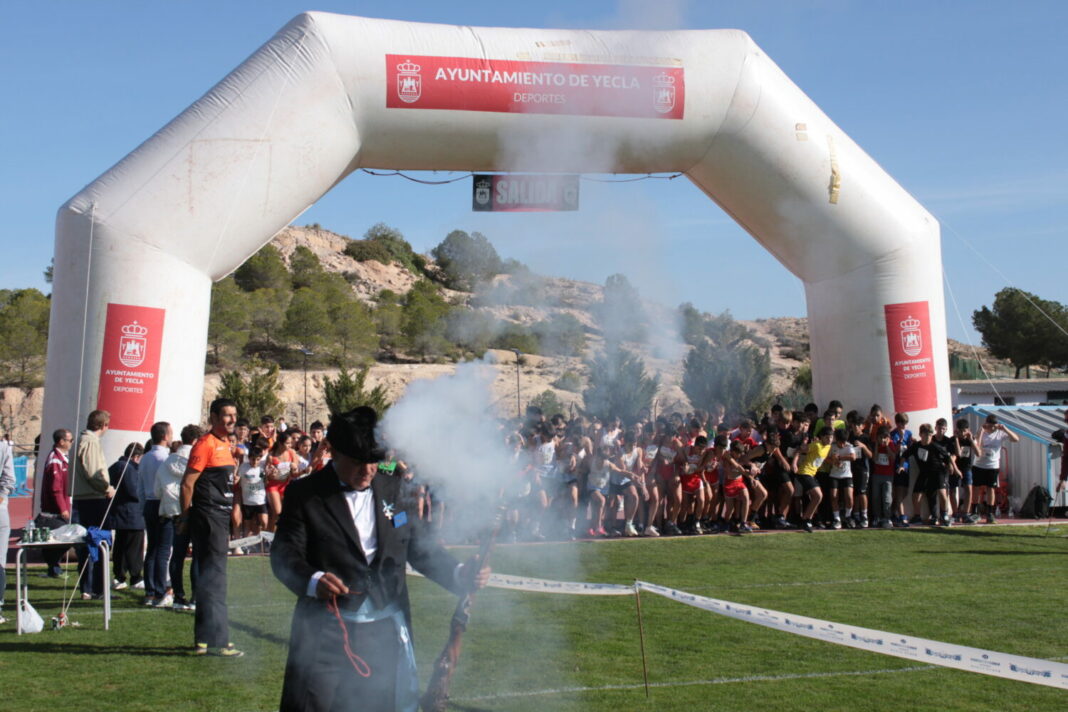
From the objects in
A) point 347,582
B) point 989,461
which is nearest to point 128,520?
point 347,582

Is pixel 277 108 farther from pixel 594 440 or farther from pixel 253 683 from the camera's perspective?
pixel 253 683

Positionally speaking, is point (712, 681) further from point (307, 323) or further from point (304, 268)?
point (304, 268)

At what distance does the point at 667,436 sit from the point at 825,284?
354cm

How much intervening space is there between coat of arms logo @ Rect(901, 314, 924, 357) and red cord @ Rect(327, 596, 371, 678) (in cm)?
1224

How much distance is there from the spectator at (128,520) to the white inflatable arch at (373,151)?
1.74m

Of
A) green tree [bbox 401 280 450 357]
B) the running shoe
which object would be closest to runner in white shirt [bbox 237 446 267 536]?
the running shoe

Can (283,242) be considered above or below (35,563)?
above

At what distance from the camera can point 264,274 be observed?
178 feet

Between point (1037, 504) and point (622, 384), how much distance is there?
796 cm

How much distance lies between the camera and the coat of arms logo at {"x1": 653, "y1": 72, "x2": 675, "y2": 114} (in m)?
13.1

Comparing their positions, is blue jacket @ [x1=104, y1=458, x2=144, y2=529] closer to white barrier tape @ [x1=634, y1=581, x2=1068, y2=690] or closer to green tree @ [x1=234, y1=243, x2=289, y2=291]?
white barrier tape @ [x1=634, y1=581, x2=1068, y2=690]

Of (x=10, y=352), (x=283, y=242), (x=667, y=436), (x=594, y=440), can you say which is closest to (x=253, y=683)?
(x=594, y=440)

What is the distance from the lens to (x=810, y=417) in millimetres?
14836

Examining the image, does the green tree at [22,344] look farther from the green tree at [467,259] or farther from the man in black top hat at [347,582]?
the man in black top hat at [347,582]
